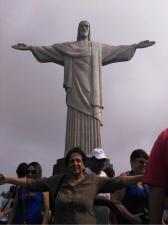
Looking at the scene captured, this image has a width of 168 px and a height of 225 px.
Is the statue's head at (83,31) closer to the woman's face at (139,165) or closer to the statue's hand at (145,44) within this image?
the statue's hand at (145,44)

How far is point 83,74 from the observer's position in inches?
510

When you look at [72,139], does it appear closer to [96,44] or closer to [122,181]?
[96,44]

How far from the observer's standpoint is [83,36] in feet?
43.7

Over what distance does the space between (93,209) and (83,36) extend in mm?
10243

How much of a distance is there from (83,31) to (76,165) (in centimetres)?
1016

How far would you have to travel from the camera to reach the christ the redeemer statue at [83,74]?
1262cm

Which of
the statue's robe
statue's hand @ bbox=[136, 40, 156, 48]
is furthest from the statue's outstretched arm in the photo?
statue's hand @ bbox=[136, 40, 156, 48]

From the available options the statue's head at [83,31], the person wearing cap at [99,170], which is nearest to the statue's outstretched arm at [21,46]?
the statue's head at [83,31]

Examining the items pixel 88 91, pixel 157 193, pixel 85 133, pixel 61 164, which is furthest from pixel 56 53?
pixel 157 193

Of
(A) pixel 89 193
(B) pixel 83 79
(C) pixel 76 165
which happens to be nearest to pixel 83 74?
(B) pixel 83 79

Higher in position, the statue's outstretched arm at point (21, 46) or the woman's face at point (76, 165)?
the statue's outstretched arm at point (21, 46)

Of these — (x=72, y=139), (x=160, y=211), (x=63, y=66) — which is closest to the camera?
(x=160, y=211)

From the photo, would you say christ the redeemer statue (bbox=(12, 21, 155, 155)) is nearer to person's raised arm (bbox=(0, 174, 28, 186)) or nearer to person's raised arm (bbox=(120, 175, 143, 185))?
person's raised arm (bbox=(0, 174, 28, 186))

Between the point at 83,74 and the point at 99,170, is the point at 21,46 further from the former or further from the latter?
the point at 99,170
